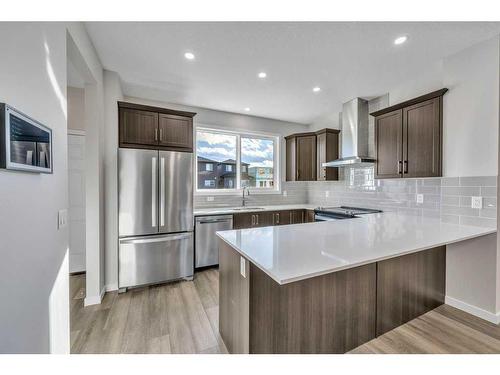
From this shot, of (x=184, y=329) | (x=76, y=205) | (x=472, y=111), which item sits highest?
(x=472, y=111)

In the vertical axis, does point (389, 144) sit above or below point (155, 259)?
above

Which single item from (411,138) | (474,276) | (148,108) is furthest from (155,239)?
(474,276)

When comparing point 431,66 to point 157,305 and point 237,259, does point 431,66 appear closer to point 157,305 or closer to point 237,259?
point 237,259

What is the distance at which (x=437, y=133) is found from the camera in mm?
2416

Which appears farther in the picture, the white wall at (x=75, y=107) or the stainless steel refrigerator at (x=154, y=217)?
the white wall at (x=75, y=107)

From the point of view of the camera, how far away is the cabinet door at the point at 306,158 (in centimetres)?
439

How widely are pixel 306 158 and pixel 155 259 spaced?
10.7 feet

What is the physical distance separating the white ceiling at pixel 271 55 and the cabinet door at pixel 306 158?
41.0 inches

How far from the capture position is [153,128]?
115 inches

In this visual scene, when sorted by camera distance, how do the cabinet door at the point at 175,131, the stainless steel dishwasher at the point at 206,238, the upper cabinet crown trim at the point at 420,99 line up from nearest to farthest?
the upper cabinet crown trim at the point at 420,99 < the cabinet door at the point at 175,131 < the stainless steel dishwasher at the point at 206,238

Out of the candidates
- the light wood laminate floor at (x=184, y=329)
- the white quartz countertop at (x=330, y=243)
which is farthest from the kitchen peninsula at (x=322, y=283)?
the light wood laminate floor at (x=184, y=329)

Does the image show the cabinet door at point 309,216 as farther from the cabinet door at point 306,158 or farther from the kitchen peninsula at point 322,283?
the kitchen peninsula at point 322,283

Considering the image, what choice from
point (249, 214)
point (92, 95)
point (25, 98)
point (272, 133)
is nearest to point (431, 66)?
point (272, 133)

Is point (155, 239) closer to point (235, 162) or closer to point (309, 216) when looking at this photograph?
point (235, 162)
